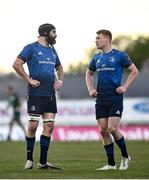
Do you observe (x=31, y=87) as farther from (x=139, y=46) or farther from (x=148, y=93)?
(x=139, y=46)

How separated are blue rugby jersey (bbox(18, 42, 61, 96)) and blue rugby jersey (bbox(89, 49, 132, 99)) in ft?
2.75

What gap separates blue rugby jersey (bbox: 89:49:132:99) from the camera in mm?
14789

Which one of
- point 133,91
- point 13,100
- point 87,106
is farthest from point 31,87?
point 133,91

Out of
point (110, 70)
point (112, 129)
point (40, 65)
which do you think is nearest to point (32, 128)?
point (40, 65)

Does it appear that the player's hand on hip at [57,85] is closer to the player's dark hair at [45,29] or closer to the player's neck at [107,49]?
the player's dark hair at [45,29]

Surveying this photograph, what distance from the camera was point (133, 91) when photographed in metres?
48.1

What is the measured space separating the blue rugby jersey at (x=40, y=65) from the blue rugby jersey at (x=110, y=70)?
0.84m

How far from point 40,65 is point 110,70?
3.94ft

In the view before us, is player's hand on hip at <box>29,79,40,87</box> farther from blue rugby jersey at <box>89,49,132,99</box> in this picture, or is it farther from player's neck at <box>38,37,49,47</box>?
blue rugby jersey at <box>89,49,132,99</box>

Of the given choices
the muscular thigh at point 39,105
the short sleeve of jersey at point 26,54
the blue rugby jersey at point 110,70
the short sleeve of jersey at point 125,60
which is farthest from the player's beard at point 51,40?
the short sleeve of jersey at point 125,60

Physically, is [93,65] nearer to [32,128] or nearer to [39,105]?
[39,105]

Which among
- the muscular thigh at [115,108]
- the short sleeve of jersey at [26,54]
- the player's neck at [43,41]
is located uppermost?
the player's neck at [43,41]

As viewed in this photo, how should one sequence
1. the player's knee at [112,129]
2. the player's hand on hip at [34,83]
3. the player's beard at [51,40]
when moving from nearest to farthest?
1. the player's knee at [112,129]
2. the player's hand on hip at [34,83]
3. the player's beard at [51,40]

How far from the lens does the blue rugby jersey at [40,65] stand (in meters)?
14.9
